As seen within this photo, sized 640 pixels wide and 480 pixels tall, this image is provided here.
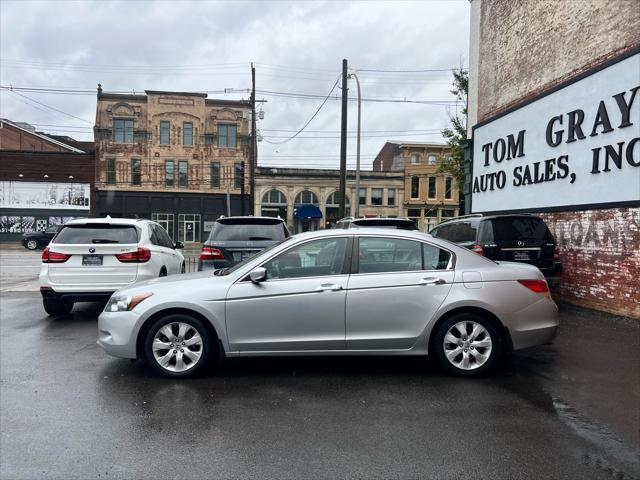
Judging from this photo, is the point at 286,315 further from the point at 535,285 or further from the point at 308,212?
the point at 308,212

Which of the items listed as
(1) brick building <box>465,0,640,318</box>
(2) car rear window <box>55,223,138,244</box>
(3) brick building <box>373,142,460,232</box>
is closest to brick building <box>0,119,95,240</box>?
(3) brick building <box>373,142,460,232</box>

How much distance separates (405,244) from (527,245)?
442 centimetres

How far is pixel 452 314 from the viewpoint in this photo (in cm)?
505

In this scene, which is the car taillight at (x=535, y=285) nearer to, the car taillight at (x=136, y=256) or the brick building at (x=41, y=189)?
the car taillight at (x=136, y=256)

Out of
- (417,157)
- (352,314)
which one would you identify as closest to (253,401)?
(352,314)

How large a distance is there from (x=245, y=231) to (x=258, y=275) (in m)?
3.45

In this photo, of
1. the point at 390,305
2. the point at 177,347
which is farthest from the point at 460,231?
A: the point at 177,347

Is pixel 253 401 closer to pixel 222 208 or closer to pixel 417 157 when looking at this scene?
pixel 222 208

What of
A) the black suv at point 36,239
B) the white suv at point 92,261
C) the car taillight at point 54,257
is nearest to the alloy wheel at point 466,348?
the white suv at point 92,261

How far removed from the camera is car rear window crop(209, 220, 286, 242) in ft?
26.7

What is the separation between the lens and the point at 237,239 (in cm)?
813

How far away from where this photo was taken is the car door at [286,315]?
193 inches

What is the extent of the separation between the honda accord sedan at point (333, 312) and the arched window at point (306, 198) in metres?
39.1

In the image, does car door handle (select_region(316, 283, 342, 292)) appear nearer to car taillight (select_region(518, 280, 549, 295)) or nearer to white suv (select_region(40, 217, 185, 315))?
car taillight (select_region(518, 280, 549, 295))
